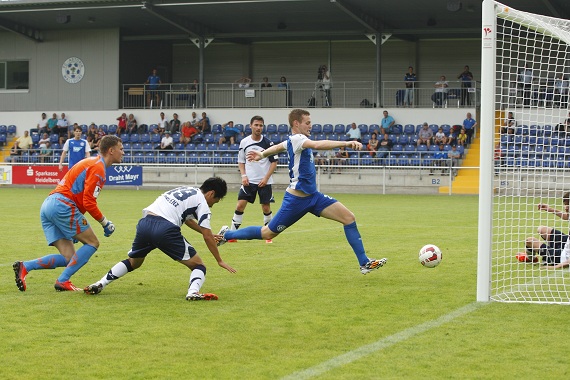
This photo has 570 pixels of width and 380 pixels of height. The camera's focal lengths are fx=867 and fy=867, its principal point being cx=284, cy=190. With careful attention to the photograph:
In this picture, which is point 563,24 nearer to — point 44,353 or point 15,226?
point 44,353

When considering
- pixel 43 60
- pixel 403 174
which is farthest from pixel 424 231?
pixel 43 60

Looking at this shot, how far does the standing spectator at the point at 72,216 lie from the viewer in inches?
342

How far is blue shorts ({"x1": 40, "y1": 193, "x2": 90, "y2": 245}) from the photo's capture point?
28.5 feet

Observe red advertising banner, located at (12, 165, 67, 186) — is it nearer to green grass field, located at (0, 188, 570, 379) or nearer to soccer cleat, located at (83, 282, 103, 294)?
green grass field, located at (0, 188, 570, 379)

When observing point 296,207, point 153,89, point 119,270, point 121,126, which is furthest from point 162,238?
point 153,89

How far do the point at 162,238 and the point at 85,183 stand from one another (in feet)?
3.69

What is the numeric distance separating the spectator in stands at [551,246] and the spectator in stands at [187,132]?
87.4 ft

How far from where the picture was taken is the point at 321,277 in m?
9.95

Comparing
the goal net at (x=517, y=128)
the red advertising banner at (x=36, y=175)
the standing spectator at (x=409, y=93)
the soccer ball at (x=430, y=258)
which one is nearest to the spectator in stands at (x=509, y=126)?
the goal net at (x=517, y=128)

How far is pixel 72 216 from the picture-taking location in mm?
8758

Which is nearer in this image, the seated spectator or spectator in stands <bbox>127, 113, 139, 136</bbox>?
the seated spectator

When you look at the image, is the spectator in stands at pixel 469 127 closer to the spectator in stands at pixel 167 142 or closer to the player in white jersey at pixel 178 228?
the spectator in stands at pixel 167 142

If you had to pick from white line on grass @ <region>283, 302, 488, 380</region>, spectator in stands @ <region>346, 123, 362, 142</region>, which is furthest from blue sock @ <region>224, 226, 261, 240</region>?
spectator in stands @ <region>346, 123, 362, 142</region>

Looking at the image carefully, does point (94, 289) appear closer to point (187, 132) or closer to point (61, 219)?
point (61, 219)
